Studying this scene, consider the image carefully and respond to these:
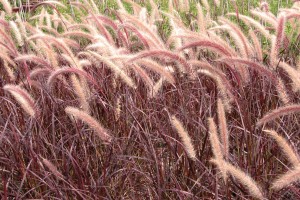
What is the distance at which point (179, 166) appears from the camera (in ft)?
7.30

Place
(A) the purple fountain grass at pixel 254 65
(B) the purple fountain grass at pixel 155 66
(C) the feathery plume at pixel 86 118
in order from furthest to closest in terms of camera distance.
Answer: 1. (B) the purple fountain grass at pixel 155 66
2. (A) the purple fountain grass at pixel 254 65
3. (C) the feathery plume at pixel 86 118

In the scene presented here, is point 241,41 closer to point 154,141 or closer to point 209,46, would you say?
point 209,46

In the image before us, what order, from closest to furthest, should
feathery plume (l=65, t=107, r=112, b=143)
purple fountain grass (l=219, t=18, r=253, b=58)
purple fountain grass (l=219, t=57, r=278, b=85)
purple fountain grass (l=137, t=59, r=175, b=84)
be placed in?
feathery plume (l=65, t=107, r=112, b=143)
purple fountain grass (l=219, t=57, r=278, b=85)
purple fountain grass (l=137, t=59, r=175, b=84)
purple fountain grass (l=219, t=18, r=253, b=58)

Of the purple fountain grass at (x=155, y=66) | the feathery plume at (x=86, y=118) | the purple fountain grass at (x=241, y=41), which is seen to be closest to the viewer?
the feathery plume at (x=86, y=118)

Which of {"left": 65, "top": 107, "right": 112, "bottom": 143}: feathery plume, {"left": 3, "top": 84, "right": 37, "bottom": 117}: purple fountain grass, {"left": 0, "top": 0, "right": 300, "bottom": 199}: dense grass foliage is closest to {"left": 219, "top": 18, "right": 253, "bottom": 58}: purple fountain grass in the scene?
{"left": 0, "top": 0, "right": 300, "bottom": 199}: dense grass foliage

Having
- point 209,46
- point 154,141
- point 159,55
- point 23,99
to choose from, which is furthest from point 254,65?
point 23,99

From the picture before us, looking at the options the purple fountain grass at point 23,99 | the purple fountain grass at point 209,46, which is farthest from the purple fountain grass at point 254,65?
the purple fountain grass at point 23,99

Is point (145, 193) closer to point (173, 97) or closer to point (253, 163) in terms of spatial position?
point (253, 163)

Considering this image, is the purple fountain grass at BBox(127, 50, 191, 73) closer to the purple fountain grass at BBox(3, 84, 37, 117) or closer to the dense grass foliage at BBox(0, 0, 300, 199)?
the dense grass foliage at BBox(0, 0, 300, 199)

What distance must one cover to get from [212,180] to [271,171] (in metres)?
0.34

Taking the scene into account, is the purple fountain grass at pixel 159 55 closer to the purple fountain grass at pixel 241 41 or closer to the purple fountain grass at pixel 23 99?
the purple fountain grass at pixel 241 41

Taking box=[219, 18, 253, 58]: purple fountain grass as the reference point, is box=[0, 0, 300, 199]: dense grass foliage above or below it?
below

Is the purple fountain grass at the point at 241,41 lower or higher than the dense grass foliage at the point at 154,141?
higher

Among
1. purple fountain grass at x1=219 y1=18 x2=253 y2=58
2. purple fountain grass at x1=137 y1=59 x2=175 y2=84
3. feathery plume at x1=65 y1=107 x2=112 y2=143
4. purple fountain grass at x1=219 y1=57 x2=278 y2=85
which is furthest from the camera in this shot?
purple fountain grass at x1=219 y1=18 x2=253 y2=58
